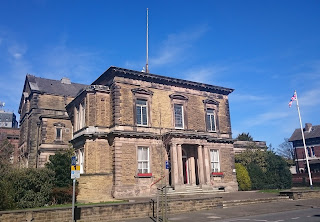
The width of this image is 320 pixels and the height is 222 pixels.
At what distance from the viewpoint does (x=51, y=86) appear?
142 feet

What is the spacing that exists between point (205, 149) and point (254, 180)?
9.76m

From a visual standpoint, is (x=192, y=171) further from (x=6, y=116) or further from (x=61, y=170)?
(x=6, y=116)

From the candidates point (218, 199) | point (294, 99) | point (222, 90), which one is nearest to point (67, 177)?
point (218, 199)

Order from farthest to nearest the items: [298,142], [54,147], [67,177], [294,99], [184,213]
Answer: [298,142], [54,147], [294,99], [67,177], [184,213]

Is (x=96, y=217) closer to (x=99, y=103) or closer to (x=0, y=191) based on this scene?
(x=0, y=191)

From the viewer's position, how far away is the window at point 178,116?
29.4 meters

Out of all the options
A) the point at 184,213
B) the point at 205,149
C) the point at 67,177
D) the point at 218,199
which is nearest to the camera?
the point at 184,213

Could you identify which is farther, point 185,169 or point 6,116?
point 6,116

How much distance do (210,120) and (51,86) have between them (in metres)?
25.7

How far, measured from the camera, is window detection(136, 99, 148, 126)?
27297 millimetres

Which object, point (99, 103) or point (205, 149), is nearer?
point (99, 103)

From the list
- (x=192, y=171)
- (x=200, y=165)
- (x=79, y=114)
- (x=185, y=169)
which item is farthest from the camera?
(x=79, y=114)

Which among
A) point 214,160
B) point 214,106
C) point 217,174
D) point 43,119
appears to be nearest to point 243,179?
point 217,174

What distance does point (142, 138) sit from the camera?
26500mm
